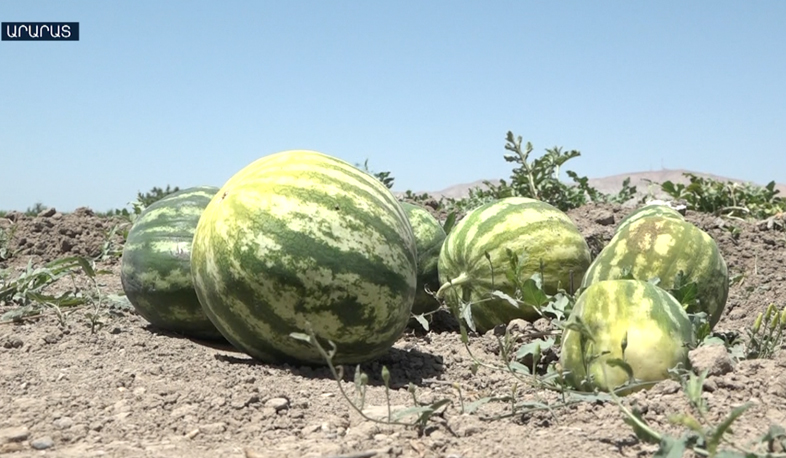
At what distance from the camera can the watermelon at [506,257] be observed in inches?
160

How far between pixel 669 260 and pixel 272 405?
179cm

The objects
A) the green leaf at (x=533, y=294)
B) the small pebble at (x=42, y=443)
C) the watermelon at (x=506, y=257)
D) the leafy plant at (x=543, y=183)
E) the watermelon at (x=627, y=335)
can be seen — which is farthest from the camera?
the leafy plant at (x=543, y=183)

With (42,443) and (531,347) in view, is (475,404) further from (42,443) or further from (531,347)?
(42,443)

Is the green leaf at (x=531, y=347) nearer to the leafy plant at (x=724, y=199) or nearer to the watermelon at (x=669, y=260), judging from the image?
the watermelon at (x=669, y=260)

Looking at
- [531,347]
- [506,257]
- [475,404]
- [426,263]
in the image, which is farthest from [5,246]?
[475,404]

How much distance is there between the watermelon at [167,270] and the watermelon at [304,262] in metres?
0.79

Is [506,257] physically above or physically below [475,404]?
above

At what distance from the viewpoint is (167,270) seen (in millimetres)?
4082

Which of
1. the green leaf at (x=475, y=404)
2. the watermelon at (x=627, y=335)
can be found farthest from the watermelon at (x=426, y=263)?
the green leaf at (x=475, y=404)

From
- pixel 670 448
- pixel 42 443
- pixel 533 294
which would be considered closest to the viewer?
pixel 670 448

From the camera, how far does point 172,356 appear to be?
3576 mm

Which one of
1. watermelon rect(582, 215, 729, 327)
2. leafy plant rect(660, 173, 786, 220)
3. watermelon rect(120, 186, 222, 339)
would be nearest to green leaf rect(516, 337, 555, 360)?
watermelon rect(582, 215, 729, 327)

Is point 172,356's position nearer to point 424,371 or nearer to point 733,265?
point 424,371

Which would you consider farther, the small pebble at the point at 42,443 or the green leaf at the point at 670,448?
the small pebble at the point at 42,443
